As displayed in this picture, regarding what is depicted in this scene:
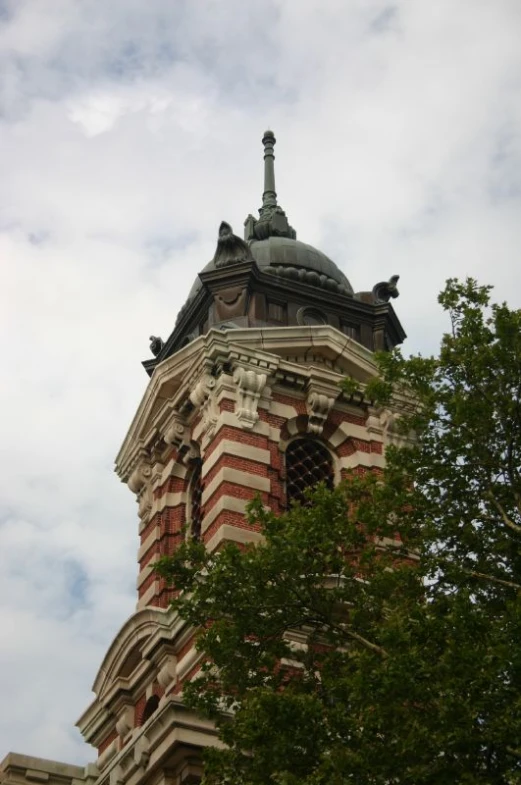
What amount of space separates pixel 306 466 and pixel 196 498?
254cm

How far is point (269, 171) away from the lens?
128 ft

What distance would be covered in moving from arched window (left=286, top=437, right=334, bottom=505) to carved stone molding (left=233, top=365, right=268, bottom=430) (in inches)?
49.9

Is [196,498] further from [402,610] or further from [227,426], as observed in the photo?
[402,610]

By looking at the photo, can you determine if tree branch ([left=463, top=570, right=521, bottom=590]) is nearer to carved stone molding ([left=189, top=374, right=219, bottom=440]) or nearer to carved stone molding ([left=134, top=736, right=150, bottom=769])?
carved stone molding ([left=134, top=736, right=150, bottom=769])

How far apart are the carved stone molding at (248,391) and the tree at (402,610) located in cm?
757

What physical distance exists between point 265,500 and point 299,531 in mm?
8138

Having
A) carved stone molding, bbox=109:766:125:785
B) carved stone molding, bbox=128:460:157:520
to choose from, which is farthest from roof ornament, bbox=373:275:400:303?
carved stone molding, bbox=109:766:125:785

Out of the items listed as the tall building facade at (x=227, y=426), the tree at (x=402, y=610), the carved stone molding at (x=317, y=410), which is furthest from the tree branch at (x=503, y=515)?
the carved stone molding at (x=317, y=410)

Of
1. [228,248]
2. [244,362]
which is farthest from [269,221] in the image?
[244,362]

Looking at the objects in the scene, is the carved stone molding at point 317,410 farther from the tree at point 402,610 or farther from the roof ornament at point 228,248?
the tree at point 402,610

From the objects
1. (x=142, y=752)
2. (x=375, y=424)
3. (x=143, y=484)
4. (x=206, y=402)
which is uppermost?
(x=143, y=484)

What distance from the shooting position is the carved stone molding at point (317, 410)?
99.2ft

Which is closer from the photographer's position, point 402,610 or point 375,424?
point 402,610

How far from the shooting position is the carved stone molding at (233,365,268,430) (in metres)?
29.3
